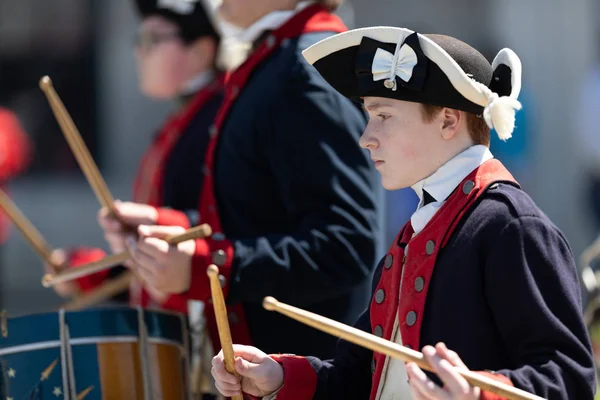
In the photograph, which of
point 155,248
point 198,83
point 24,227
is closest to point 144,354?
point 155,248

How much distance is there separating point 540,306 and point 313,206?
1056 millimetres

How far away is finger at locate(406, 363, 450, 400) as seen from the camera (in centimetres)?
197

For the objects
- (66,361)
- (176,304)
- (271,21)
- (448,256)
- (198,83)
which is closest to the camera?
(448,256)

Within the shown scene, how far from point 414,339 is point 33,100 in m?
9.40

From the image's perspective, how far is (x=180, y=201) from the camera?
13.4 ft

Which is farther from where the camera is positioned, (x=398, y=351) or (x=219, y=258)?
(x=219, y=258)

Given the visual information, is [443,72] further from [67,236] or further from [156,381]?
[67,236]

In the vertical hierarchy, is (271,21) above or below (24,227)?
above

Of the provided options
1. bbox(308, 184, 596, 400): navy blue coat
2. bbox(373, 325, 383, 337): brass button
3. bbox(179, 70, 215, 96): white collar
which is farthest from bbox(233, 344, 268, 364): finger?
bbox(179, 70, 215, 96): white collar

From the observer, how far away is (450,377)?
195 cm

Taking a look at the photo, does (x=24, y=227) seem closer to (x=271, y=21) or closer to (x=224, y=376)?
(x=271, y=21)

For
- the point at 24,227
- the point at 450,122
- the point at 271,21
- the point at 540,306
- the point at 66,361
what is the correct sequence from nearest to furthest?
the point at 540,306 → the point at 450,122 → the point at 66,361 → the point at 271,21 → the point at 24,227

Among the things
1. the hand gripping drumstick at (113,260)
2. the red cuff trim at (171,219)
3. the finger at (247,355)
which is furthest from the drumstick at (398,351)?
the red cuff trim at (171,219)

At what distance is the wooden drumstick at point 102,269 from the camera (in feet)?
9.46
